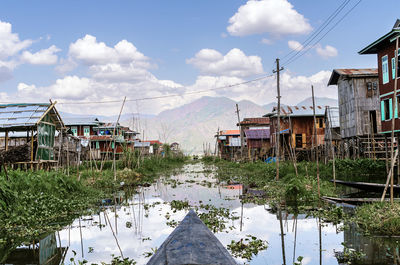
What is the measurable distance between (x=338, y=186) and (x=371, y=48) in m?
9.28

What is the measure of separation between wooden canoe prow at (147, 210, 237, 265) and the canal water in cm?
198

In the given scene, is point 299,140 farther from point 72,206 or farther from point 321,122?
point 72,206

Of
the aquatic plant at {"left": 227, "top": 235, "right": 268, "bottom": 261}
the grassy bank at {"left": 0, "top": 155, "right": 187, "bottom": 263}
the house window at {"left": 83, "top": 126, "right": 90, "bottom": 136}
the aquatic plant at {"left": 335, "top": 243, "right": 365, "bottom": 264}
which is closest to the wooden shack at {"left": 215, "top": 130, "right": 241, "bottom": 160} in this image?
the house window at {"left": 83, "top": 126, "right": 90, "bottom": 136}

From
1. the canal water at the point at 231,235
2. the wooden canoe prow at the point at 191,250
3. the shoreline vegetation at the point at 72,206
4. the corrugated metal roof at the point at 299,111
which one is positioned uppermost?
the corrugated metal roof at the point at 299,111

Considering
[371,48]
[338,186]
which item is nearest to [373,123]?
[371,48]

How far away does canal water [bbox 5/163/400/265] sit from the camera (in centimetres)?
773

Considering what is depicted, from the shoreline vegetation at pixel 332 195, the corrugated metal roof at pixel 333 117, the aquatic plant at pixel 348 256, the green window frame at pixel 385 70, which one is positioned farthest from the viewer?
the corrugated metal roof at pixel 333 117

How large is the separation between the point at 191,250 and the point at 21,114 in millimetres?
19726

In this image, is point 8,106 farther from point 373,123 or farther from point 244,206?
point 373,123

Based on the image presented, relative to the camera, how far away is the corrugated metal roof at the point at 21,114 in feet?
68.5

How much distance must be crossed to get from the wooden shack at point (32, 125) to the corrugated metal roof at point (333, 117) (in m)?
23.6

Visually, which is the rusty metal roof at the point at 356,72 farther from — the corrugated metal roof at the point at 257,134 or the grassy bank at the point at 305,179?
the corrugated metal roof at the point at 257,134

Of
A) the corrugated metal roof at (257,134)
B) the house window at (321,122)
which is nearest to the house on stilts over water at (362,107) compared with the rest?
the house window at (321,122)

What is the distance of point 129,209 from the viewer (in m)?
13.8
